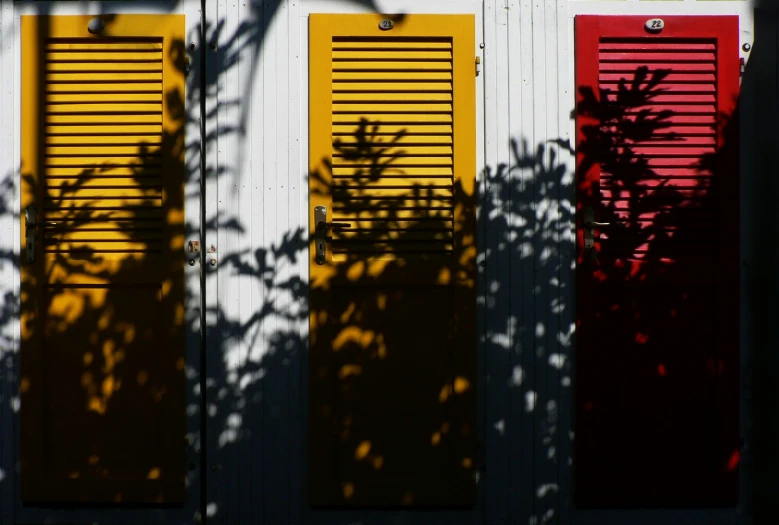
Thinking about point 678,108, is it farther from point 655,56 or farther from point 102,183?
point 102,183

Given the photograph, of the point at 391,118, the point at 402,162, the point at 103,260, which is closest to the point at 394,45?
the point at 391,118

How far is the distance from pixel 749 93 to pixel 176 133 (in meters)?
3.13

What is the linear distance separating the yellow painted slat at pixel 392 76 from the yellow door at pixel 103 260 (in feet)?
2.88

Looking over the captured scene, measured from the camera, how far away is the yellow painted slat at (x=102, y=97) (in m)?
4.08

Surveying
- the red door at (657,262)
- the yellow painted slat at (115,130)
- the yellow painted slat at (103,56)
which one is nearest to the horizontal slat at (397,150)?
the red door at (657,262)

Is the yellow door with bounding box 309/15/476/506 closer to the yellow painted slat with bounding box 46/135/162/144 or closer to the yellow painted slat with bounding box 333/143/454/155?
the yellow painted slat with bounding box 333/143/454/155

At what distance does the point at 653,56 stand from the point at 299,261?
2.23m

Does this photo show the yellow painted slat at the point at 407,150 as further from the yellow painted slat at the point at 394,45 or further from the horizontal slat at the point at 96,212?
the horizontal slat at the point at 96,212

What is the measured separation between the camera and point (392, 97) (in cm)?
408

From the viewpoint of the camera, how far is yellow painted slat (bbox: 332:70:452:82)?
13.4ft

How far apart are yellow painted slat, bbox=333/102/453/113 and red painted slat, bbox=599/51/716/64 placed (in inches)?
36.2

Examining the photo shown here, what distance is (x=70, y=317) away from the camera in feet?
13.4

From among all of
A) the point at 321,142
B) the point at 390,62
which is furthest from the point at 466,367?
the point at 390,62

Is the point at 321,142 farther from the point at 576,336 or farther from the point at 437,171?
the point at 576,336
